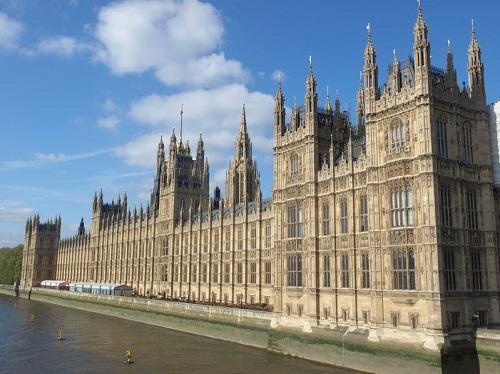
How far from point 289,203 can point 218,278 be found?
3927 cm

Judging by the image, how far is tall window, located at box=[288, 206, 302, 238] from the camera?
189 feet

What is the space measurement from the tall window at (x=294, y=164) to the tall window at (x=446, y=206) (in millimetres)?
18203

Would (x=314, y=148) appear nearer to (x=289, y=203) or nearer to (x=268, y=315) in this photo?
(x=289, y=203)

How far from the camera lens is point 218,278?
9419 centimetres

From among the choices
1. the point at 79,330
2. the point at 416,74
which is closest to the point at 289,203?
the point at 416,74

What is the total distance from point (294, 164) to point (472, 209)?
19988 mm

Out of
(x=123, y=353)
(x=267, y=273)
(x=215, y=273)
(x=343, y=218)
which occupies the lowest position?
(x=123, y=353)

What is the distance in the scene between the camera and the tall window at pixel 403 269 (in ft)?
145

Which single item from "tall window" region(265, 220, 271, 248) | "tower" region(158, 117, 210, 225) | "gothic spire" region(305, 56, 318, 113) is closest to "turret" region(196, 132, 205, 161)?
"tower" region(158, 117, 210, 225)

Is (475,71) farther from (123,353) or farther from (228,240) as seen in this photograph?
(228,240)

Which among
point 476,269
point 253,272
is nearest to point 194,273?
point 253,272

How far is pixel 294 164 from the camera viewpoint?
59500 millimetres

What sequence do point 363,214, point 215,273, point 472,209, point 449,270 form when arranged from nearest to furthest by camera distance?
point 449,270
point 472,209
point 363,214
point 215,273

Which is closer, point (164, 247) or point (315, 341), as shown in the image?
point (315, 341)
